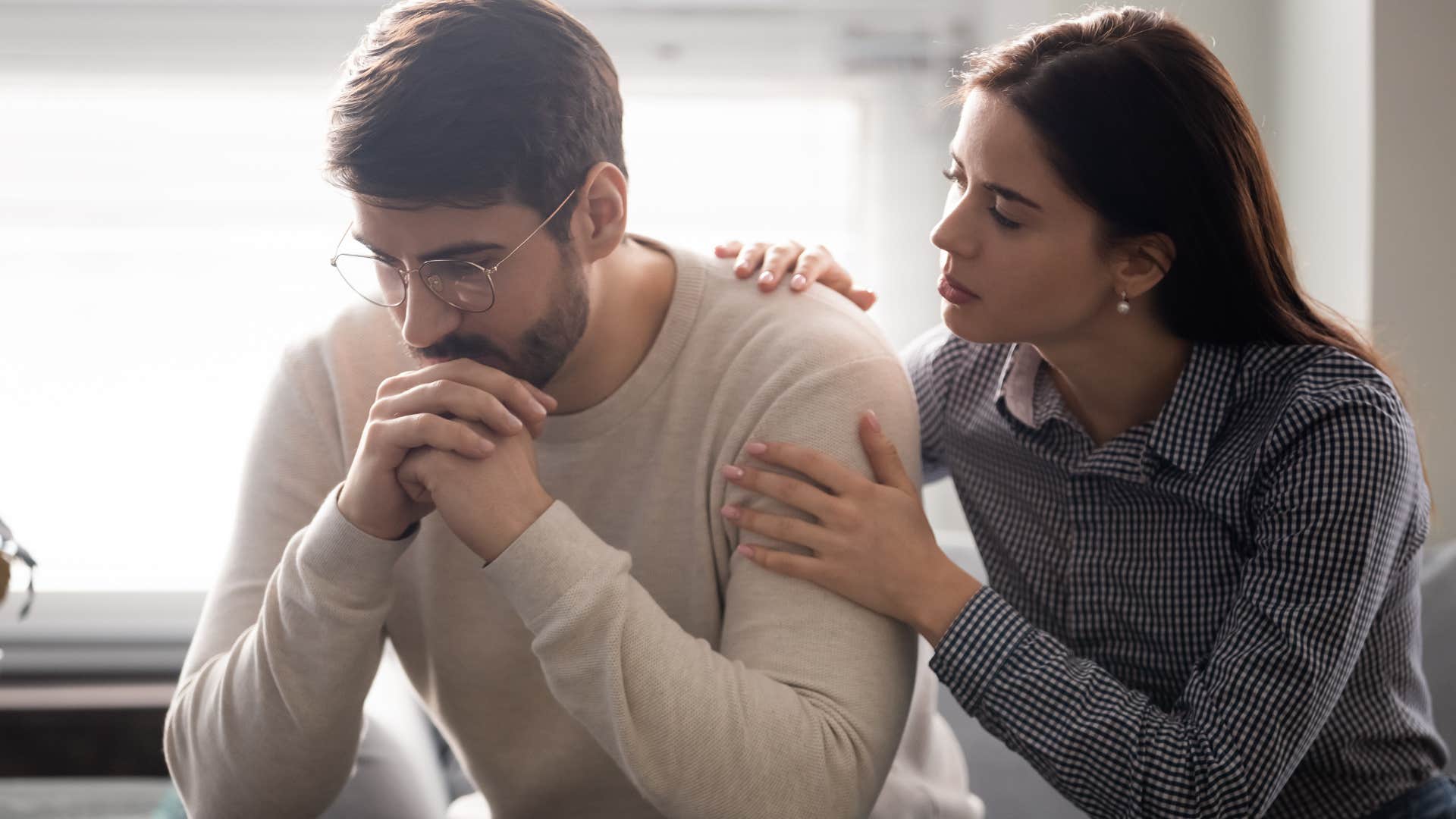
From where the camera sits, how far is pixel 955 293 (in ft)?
4.16

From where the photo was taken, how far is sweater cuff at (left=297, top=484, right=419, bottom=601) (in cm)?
106

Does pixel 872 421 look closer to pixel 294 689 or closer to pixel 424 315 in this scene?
pixel 424 315

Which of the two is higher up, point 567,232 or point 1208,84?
point 1208,84

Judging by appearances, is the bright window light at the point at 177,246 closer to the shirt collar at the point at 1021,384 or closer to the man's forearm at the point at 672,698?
the shirt collar at the point at 1021,384

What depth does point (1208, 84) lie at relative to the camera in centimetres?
118

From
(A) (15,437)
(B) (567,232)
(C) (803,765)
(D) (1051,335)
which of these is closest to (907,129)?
(D) (1051,335)

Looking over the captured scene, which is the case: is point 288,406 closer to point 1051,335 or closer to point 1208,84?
point 1051,335

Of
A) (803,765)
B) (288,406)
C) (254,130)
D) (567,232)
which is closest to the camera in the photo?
(803,765)

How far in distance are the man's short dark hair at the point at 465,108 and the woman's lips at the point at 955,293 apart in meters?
0.41

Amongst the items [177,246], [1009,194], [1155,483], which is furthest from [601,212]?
[177,246]

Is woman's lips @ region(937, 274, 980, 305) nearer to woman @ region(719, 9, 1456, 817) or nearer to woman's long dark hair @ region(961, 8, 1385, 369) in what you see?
woman @ region(719, 9, 1456, 817)

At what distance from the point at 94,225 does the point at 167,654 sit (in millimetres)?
784

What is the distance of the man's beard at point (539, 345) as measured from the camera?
115 centimetres

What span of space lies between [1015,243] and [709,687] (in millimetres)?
552
